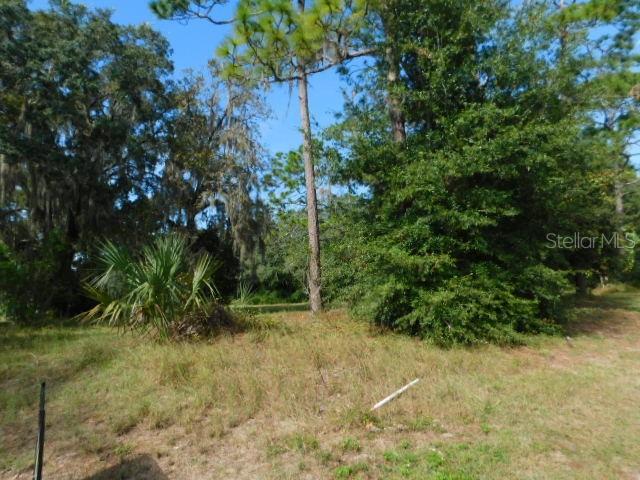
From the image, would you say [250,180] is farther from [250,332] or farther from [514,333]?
[514,333]

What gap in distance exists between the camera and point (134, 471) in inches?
128

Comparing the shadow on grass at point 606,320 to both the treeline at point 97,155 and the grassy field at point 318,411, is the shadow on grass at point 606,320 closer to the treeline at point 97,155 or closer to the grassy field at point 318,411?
the grassy field at point 318,411

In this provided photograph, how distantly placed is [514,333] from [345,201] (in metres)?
4.47

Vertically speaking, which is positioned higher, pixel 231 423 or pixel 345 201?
pixel 345 201

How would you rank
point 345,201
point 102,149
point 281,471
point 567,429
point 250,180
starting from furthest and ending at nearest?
point 250,180 < point 102,149 < point 345,201 < point 567,429 < point 281,471

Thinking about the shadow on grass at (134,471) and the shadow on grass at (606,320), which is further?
the shadow on grass at (606,320)

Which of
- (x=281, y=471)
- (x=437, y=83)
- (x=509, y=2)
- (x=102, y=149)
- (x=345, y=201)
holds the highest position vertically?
(x=509, y=2)

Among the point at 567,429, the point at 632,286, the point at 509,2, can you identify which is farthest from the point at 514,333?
the point at 632,286

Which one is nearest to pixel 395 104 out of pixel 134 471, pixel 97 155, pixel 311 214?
pixel 311 214

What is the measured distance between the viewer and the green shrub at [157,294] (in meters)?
6.84

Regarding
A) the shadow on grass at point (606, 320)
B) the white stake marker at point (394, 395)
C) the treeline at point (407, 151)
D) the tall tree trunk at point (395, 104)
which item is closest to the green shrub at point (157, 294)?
the treeline at point (407, 151)

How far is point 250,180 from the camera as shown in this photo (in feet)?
54.7

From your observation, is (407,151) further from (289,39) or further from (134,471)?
(134,471)

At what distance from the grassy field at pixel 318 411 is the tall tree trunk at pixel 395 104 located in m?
4.29
